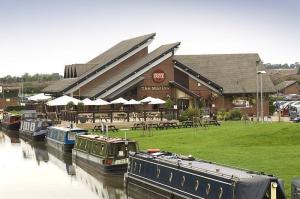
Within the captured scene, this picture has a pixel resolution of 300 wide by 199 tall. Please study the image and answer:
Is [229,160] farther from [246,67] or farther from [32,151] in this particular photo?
[246,67]

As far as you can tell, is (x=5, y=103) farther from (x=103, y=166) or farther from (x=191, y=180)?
(x=191, y=180)

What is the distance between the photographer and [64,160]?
39688 mm

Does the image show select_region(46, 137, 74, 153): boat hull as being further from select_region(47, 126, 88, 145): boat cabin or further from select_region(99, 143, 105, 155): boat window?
select_region(99, 143, 105, 155): boat window

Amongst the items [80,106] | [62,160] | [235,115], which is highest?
[80,106]

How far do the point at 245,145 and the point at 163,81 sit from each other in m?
29.9

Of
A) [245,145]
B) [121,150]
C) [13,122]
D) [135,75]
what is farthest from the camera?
[13,122]

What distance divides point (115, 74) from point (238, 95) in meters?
14.2

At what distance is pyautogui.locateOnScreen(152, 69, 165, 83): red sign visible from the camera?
207 ft

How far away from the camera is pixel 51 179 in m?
32.5

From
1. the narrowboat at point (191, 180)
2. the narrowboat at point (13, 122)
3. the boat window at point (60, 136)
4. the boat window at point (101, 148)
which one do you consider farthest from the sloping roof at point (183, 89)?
the narrowboat at point (191, 180)

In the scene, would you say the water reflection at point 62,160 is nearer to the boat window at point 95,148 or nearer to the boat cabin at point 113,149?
the boat window at point 95,148

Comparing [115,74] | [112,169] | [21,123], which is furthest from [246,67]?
[112,169]

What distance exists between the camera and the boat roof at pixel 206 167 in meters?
17.4

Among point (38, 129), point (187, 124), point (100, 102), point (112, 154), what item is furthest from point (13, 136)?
point (112, 154)
